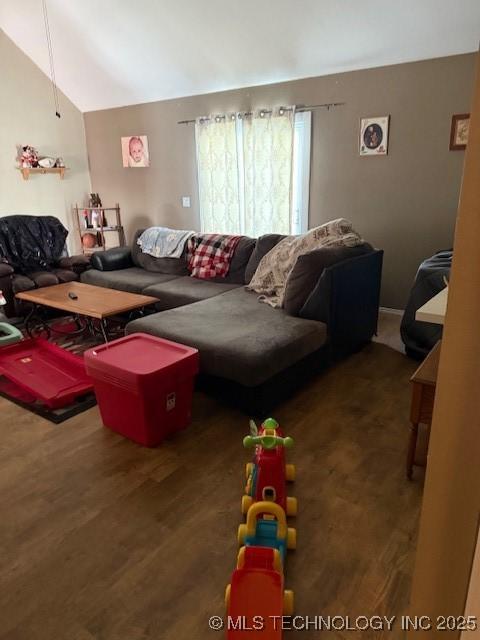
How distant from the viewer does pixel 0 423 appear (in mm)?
2410

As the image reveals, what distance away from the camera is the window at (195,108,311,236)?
4.32 metres

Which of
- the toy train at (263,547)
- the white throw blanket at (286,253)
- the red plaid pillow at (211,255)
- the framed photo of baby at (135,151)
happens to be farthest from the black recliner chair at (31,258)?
the toy train at (263,547)

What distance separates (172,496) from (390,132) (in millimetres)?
3498

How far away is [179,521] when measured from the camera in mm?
1699

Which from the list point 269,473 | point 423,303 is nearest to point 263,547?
point 269,473

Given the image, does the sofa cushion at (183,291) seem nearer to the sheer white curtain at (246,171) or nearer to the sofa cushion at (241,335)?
the sofa cushion at (241,335)

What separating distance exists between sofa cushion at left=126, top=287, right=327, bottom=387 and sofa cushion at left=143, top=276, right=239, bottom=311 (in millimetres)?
446

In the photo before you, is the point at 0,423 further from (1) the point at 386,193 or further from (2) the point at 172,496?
(1) the point at 386,193

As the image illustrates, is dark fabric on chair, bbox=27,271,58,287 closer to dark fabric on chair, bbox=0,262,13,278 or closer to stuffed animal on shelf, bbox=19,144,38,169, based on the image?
dark fabric on chair, bbox=0,262,13,278

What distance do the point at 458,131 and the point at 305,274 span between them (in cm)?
192

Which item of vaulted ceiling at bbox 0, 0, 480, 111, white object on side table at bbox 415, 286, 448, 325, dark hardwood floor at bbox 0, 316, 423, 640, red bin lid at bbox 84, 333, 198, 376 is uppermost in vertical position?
vaulted ceiling at bbox 0, 0, 480, 111

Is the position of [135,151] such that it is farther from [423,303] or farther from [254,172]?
[423,303]

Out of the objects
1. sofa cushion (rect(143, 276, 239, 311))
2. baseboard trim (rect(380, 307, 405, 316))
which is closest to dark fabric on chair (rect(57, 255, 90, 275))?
sofa cushion (rect(143, 276, 239, 311))

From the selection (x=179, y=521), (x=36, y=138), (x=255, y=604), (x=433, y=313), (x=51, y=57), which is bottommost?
(x=179, y=521)
